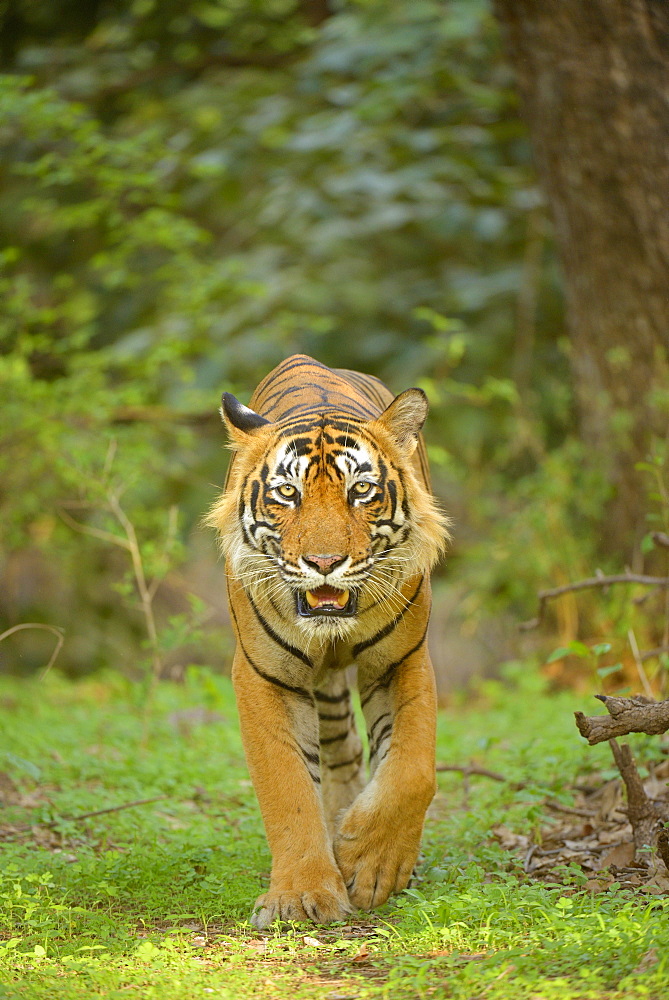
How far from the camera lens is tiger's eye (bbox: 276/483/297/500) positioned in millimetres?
3424

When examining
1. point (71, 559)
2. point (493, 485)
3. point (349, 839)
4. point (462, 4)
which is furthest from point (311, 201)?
point (349, 839)

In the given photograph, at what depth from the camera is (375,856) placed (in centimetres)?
336

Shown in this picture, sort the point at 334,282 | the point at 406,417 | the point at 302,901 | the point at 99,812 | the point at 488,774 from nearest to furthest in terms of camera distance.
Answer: the point at 302,901, the point at 406,417, the point at 99,812, the point at 488,774, the point at 334,282

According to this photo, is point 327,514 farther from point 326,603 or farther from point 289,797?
point 289,797

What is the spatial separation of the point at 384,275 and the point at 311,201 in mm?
960

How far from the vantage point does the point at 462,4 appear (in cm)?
841

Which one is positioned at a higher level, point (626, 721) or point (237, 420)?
point (237, 420)

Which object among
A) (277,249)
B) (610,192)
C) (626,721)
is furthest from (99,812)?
(277,249)

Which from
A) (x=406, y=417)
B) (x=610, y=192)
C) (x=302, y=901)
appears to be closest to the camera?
(x=302, y=901)

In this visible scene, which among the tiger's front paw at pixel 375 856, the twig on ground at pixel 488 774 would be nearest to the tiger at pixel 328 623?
the tiger's front paw at pixel 375 856

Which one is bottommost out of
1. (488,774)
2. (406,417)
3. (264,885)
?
(488,774)

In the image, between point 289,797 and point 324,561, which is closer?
point 324,561

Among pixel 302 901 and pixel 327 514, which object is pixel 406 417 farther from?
pixel 302 901

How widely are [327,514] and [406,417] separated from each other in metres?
0.50
